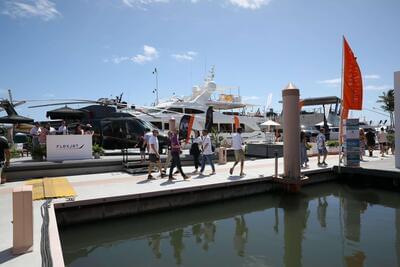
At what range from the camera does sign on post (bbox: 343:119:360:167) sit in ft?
40.0

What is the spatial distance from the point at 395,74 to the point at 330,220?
311 inches

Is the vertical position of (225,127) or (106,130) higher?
(225,127)

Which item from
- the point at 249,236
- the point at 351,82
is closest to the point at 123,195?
the point at 249,236

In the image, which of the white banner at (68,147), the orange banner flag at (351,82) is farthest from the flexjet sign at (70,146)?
the orange banner flag at (351,82)

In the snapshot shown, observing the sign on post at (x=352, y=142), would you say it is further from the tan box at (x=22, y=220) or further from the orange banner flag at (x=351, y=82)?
the tan box at (x=22, y=220)

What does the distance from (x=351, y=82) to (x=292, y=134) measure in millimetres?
4332

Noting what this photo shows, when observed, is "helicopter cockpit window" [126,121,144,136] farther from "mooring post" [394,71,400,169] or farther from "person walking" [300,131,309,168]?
"mooring post" [394,71,400,169]

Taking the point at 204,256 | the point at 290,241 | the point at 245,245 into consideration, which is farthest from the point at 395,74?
the point at 204,256

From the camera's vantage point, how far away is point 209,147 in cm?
1095

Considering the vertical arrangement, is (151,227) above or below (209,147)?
below

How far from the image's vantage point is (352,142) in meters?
12.2

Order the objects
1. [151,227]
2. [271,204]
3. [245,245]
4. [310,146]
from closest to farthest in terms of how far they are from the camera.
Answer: [245,245] → [151,227] → [271,204] → [310,146]

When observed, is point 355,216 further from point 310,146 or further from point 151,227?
point 310,146

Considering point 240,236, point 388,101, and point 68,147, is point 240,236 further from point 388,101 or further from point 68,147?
point 388,101
